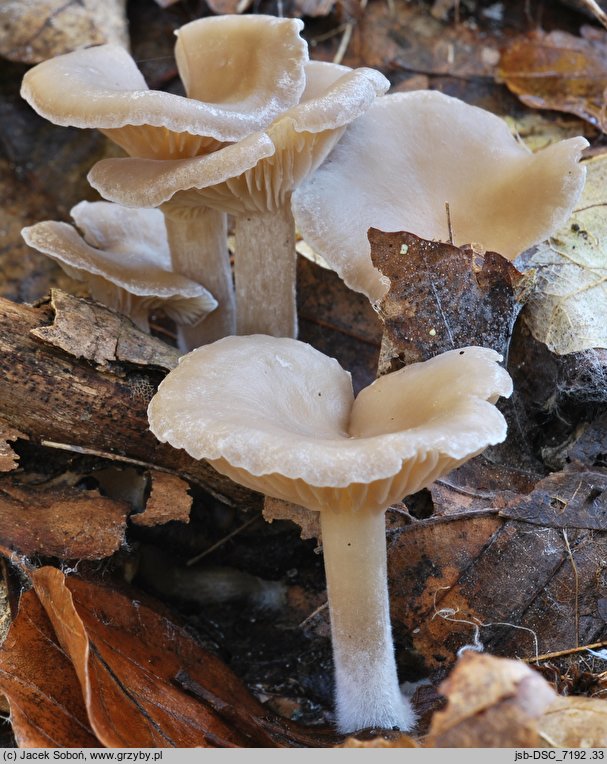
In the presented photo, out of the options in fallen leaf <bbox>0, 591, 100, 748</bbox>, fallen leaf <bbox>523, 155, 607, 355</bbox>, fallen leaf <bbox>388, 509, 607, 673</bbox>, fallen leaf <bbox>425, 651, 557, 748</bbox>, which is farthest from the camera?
fallen leaf <bbox>523, 155, 607, 355</bbox>

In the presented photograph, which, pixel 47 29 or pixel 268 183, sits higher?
pixel 47 29

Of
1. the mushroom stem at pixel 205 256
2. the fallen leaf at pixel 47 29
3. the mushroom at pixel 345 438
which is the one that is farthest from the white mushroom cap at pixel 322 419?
the fallen leaf at pixel 47 29

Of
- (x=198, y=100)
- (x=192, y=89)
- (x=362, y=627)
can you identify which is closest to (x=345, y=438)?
(x=362, y=627)

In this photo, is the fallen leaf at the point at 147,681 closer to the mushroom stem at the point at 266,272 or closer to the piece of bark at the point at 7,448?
the piece of bark at the point at 7,448

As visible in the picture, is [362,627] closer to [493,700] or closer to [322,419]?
[322,419]

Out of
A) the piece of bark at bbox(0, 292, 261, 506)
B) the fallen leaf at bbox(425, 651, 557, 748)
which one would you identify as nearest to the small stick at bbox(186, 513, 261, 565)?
the piece of bark at bbox(0, 292, 261, 506)

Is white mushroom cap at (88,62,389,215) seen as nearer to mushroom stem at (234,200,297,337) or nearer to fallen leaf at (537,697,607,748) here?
mushroom stem at (234,200,297,337)
